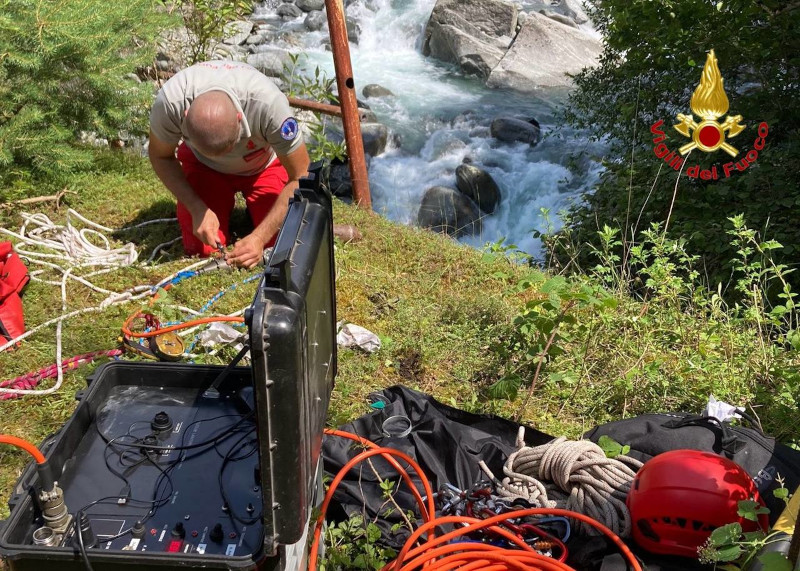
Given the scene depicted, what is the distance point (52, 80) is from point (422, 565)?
477cm

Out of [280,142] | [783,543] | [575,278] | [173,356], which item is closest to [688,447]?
[783,543]

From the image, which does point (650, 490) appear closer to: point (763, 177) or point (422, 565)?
point (422, 565)

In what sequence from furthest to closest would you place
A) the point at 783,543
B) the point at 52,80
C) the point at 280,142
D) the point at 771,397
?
the point at 52,80
the point at 280,142
the point at 771,397
the point at 783,543

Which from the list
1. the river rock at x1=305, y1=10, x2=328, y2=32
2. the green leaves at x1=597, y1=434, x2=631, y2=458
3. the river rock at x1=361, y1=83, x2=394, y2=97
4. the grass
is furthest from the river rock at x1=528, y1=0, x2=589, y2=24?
the green leaves at x1=597, y1=434, x2=631, y2=458

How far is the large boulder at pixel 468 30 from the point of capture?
13.4m

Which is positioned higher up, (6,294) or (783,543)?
(783,543)

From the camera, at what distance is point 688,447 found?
2.88 m

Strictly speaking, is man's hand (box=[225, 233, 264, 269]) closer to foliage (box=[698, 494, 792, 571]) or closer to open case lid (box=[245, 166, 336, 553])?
open case lid (box=[245, 166, 336, 553])

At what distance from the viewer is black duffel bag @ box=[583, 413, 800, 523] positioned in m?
2.71

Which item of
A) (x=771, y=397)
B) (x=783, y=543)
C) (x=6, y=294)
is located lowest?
(x=6, y=294)

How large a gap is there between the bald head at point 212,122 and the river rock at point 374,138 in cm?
614

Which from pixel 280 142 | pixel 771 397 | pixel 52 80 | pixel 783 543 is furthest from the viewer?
pixel 52 80

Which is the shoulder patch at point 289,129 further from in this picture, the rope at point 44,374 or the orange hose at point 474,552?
the orange hose at point 474,552

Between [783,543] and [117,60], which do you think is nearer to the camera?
[783,543]
